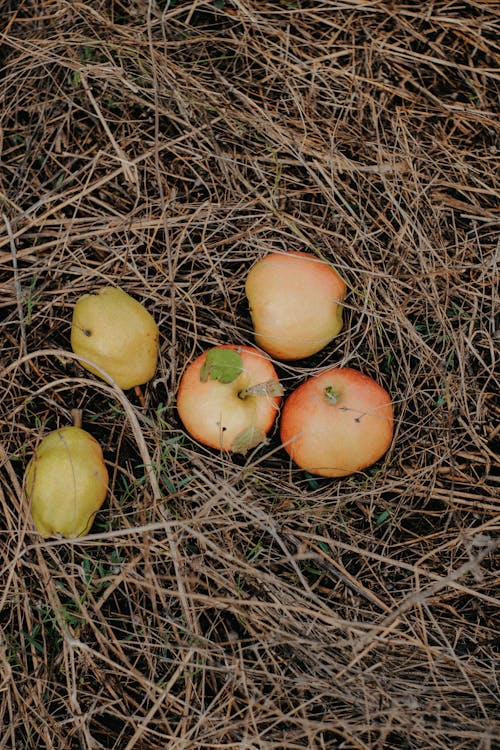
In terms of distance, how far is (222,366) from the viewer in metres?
2.24

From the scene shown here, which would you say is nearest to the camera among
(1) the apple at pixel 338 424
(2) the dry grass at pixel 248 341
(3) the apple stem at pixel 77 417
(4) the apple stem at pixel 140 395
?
(2) the dry grass at pixel 248 341

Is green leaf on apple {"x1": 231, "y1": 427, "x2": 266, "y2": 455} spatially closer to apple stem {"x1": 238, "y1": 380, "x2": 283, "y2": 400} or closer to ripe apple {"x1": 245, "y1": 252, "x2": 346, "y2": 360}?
apple stem {"x1": 238, "y1": 380, "x2": 283, "y2": 400}

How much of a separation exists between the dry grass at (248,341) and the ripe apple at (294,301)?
0.11 metres

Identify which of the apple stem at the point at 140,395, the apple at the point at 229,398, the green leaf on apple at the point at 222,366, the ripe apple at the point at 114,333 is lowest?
the apple stem at the point at 140,395

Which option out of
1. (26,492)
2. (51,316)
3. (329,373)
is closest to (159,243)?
(51,316)

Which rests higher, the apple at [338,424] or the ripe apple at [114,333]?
the ripe apple at [114,333]

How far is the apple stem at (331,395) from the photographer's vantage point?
2221 millimetres

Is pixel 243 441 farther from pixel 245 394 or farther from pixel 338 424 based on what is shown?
pixel 338 424

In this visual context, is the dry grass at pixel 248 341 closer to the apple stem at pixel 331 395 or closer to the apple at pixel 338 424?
the apple at pixel 338 424

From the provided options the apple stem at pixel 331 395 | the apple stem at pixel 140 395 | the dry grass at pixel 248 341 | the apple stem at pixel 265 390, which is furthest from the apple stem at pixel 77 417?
the apple stem at pixel 331 395

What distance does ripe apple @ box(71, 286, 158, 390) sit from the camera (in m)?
2.20

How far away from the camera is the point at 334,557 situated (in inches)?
91.4

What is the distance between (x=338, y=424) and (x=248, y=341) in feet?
1.82

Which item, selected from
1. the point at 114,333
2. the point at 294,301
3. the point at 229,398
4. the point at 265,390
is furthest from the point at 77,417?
the point at 294,301
